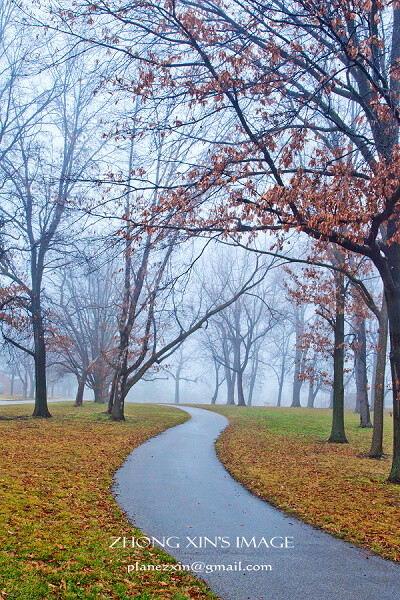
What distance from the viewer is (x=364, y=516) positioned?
5.94m

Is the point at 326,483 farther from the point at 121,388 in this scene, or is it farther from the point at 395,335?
the point at 121,388

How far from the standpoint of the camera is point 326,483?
310 inches

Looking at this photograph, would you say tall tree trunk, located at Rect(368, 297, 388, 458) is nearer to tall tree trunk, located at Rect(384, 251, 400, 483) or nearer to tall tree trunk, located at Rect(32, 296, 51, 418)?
tall tree trunk, located at Rect(384, 251, 400, 483)

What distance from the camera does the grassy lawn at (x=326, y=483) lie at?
5473mm

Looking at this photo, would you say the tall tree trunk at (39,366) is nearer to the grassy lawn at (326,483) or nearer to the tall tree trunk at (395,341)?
the grassy lawn at (326,483)

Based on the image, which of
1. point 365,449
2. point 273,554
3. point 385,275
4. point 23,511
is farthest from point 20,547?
point 365,449

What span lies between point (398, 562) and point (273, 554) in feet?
4.15

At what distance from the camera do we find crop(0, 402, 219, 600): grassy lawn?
3.53 metres

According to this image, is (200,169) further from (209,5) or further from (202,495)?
(202,495)

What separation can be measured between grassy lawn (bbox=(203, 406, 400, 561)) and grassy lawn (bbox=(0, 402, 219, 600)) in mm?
2465

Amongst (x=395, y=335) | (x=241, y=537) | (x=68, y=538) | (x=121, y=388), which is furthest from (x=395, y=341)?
(x=121, y=388)

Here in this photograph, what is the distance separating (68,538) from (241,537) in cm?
189

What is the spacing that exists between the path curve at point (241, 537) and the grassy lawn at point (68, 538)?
12.4 inches

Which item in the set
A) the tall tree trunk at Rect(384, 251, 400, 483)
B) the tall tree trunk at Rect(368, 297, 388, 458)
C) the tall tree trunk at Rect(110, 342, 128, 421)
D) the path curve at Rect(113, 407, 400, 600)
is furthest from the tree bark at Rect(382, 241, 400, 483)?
the tall tree trunk at Rect(110, 342, 128, 421)
